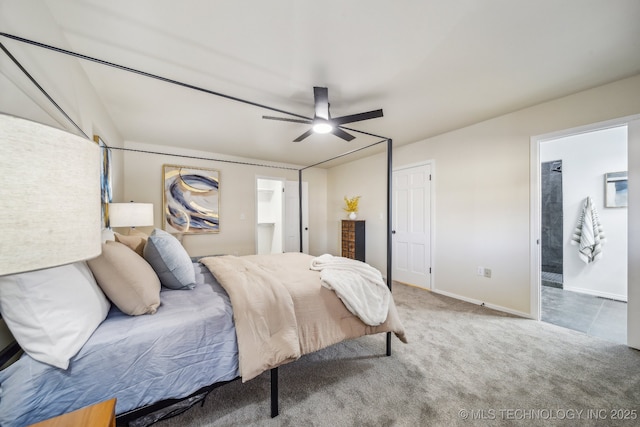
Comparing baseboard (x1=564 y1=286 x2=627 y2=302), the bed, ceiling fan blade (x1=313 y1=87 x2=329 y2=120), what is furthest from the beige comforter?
baseboard (x1=564 y1=286 x2=627 y2=302)

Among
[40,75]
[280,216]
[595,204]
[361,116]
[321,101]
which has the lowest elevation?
[280,216]

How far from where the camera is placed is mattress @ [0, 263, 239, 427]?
889mm

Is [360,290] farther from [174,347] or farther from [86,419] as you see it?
[86,419]

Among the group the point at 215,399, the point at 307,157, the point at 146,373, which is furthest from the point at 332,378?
the point at 307,157

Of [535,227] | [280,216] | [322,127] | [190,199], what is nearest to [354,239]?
[280,216]

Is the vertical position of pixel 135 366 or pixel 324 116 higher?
pixel 324 116

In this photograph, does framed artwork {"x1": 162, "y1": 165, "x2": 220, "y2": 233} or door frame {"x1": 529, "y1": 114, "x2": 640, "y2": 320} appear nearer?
door frame {"x1": 529, "y1": 114, "x2": 640, "y2": 320}

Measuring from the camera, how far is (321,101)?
224 cm

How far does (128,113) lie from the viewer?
2826 mm

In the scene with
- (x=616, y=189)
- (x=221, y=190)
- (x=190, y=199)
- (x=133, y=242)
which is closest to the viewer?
(x=133, y=242)

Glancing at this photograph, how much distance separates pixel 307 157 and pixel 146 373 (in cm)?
428

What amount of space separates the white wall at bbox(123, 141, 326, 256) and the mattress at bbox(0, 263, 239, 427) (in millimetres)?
3263

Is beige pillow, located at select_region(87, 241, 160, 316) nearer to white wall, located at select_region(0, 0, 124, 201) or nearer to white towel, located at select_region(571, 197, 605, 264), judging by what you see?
white wall, located at select_region(0, 0, 124, 201)

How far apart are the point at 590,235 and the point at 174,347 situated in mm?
5237
